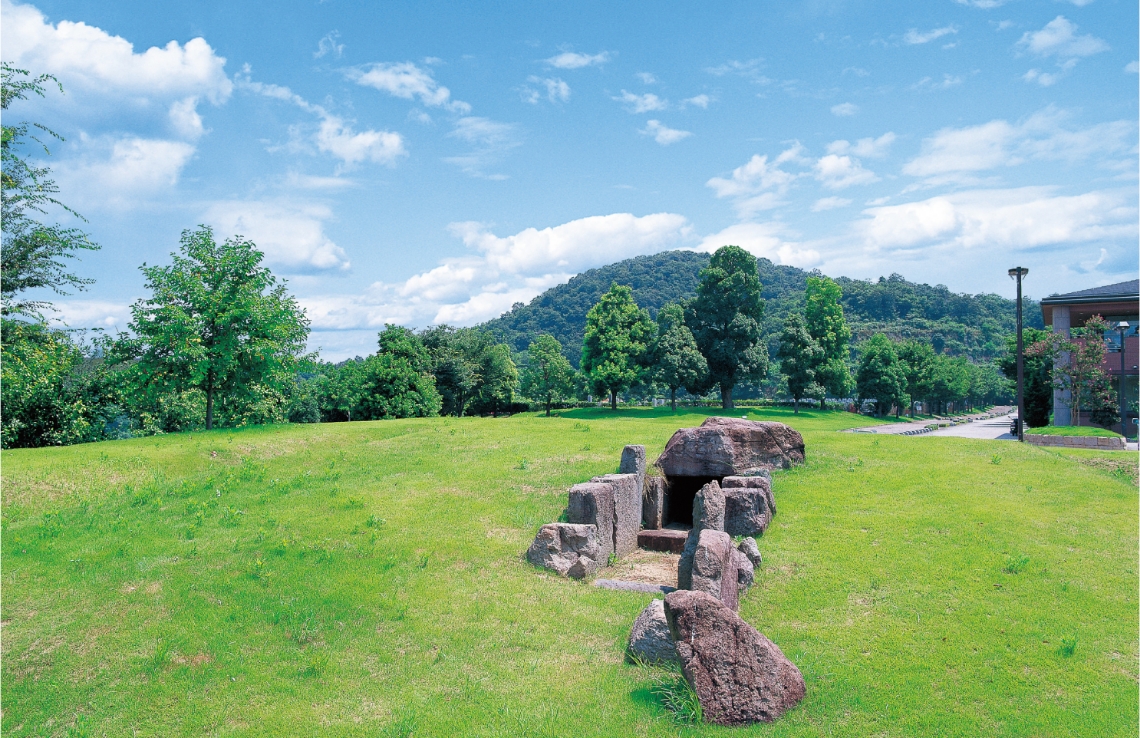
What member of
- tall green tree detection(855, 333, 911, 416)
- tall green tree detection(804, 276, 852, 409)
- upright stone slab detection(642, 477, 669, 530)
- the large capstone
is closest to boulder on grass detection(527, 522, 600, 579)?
upright stone slab detection(642, 477, 669, 530)

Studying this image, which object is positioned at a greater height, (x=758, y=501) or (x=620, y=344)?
(x=620, y=344)

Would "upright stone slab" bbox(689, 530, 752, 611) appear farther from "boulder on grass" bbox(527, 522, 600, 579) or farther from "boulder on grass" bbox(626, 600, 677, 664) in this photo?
"boulder on grass" bbox(527, 522, 600, 579)

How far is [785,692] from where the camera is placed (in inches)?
283

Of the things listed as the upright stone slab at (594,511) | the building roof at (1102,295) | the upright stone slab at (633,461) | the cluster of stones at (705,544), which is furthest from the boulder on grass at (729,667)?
the building roof at (1102,295)

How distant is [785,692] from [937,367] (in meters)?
75.1

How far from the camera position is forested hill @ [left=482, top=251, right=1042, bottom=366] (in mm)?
120562

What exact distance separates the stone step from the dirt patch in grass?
0.25 m

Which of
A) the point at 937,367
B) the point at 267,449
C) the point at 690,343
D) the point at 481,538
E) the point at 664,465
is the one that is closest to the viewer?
the point at 481,538

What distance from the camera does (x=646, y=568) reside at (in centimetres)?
1279

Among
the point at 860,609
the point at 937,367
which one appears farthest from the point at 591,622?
the point at 937,367

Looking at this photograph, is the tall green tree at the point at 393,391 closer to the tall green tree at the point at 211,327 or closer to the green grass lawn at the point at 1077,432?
the tall green tree at the point at 211,327

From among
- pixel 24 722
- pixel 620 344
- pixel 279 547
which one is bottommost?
pixel 24 722

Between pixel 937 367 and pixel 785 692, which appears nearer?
pixel 785 692

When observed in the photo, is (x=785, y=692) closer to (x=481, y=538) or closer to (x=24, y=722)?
(x=481, y=538)
